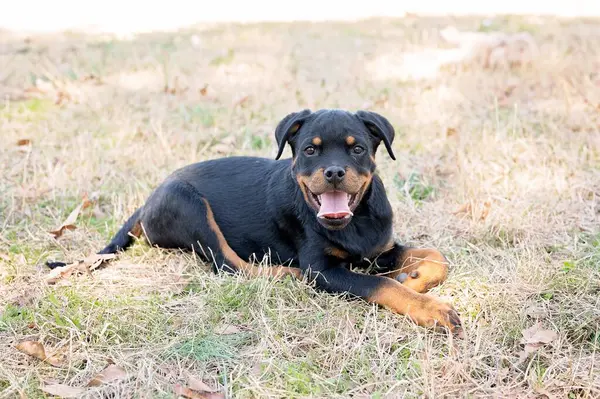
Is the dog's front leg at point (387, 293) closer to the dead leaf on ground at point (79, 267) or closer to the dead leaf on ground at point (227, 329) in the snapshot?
the dead leaf on ground at point (227, 329)

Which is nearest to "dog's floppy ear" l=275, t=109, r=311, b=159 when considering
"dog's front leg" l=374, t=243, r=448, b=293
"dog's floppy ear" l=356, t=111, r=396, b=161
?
"dog's floppy ear" l=356, t=111, r=396, b=161

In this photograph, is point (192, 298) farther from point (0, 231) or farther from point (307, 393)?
point (0, 231)

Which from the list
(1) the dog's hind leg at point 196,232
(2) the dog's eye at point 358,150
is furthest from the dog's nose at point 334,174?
(1) the dog's hind leg at point 196,232

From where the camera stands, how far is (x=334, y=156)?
12.1ft

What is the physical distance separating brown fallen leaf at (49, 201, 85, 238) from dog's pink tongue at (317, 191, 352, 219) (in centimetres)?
202

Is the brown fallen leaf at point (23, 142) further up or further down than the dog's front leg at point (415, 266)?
further up

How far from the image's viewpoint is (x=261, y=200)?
14.3ft

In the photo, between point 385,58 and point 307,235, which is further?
point 385,58

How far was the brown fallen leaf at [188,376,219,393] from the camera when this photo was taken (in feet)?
9.50

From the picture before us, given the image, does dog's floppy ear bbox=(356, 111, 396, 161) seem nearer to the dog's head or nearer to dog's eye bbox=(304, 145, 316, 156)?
the dog's head

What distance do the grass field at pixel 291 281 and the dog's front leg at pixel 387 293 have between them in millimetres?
64

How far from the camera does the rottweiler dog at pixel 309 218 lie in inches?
143

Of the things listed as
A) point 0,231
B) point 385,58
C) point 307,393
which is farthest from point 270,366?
point 385,58

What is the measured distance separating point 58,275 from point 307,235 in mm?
1494
